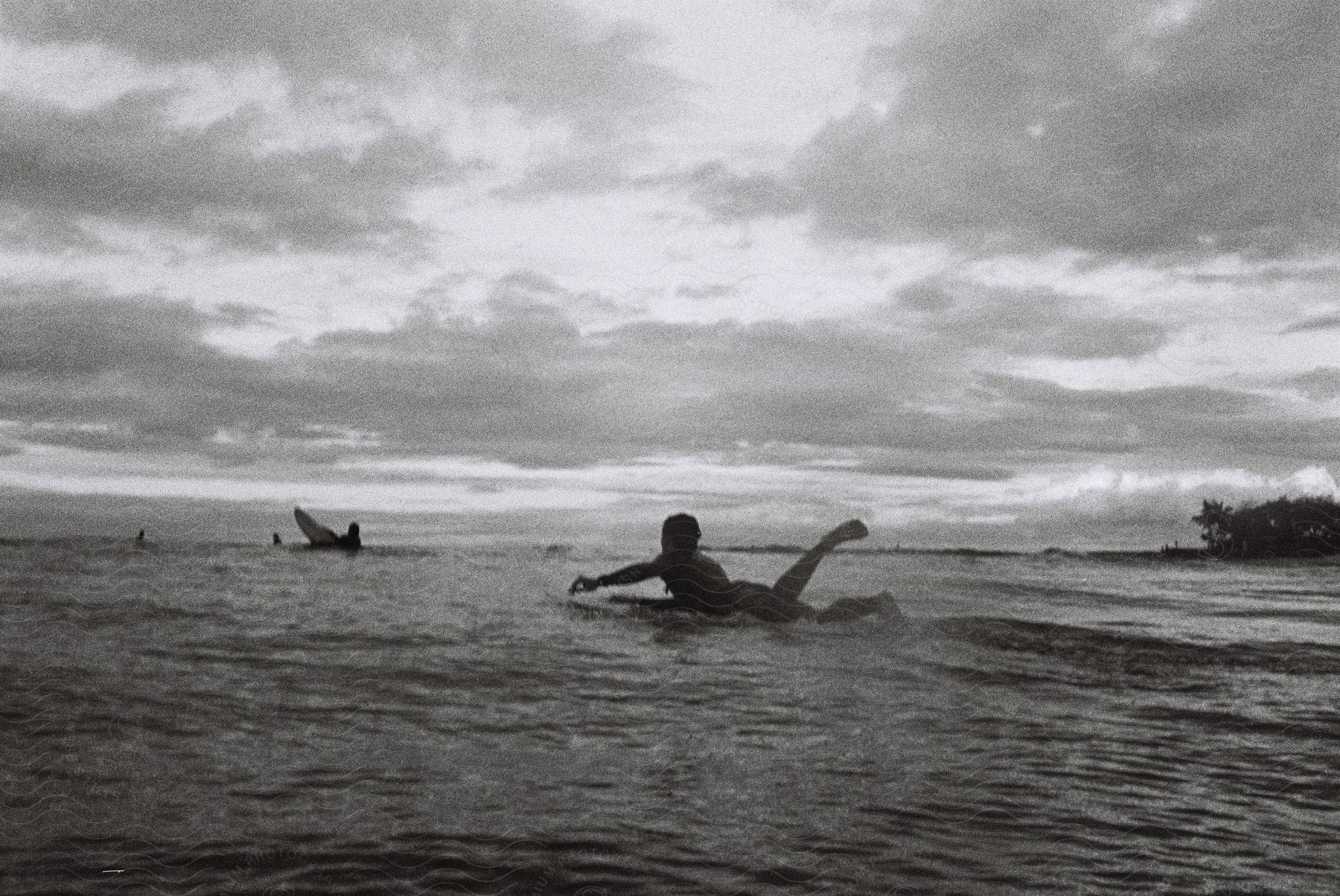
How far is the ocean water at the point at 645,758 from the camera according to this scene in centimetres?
386

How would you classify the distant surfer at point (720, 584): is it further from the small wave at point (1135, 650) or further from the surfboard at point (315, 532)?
the surfboard at point (315, 532)

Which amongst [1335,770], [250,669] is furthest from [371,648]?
[1335,770]

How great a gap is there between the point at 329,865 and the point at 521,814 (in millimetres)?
987

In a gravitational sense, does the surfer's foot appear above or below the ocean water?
above

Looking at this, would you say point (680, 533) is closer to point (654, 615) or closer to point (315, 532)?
point (654, 615)

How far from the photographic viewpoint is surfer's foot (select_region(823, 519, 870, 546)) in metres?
11.9

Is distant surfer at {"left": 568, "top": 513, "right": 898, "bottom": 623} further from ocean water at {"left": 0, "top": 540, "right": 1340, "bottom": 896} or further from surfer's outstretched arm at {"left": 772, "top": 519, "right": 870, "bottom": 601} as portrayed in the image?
ocean water at {"left": 0, "top": 540, "right": 1340, "bottom": 896}

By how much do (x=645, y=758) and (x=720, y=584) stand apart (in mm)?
9043

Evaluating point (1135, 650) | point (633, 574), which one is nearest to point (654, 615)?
point (633, 574)

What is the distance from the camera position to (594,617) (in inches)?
523

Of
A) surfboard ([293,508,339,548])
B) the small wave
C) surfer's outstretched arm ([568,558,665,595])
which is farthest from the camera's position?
surfboard ([293,508,339,548])

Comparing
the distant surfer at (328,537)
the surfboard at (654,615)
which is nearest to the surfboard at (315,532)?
the distant surfer at (328,537)

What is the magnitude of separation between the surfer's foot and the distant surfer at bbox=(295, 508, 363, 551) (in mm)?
31422

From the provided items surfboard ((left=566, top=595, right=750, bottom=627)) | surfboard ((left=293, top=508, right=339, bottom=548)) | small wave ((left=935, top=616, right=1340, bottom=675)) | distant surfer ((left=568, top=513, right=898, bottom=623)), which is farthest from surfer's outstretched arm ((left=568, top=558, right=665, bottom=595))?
surfboard ((left=293, top=508, right=339, bottom=548))
